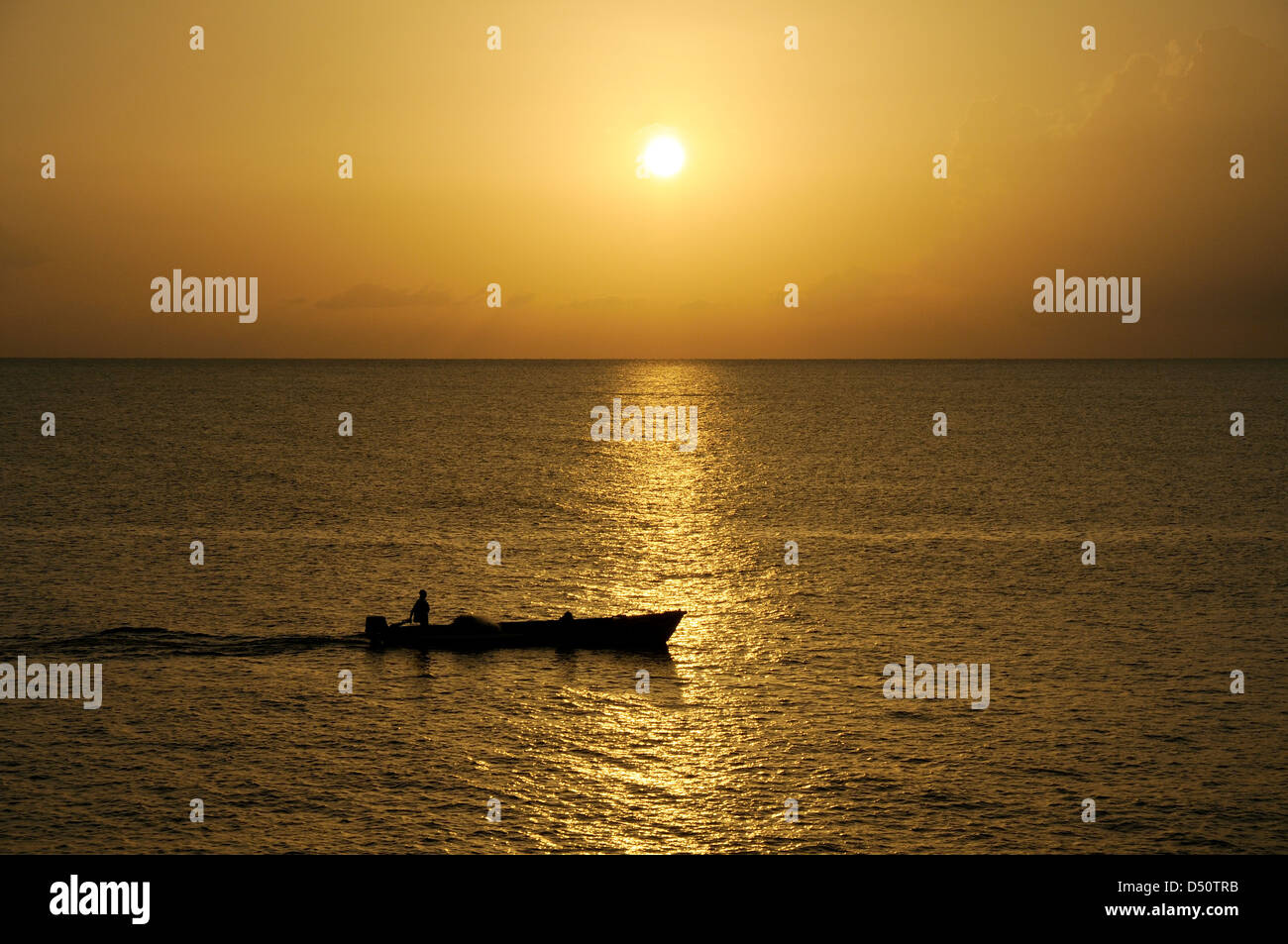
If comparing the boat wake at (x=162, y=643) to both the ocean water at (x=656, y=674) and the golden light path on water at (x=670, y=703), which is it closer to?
the ocean water at (x=656, y=674)

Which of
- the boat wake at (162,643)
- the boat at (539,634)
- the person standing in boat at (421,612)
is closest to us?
the boat wake at (162,643)

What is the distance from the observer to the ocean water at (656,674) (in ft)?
103

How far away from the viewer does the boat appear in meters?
49.5

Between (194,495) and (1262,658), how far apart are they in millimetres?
84215

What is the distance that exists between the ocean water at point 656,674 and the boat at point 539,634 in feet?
2.91

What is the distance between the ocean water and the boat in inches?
34.9

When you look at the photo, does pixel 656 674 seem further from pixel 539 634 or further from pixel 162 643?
pixel 162 643

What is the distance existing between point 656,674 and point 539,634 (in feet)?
20.5

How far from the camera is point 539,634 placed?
49719 millimetres

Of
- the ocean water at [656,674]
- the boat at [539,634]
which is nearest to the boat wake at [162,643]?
the ocean water at [656,674]

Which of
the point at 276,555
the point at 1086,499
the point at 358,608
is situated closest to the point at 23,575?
the point at 276,555

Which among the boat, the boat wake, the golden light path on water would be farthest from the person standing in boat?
the golden light path on water

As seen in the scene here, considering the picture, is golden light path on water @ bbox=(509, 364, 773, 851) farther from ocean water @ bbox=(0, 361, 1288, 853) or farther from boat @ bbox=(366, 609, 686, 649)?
boat @ bbox=(366, 609, 686, 649)
